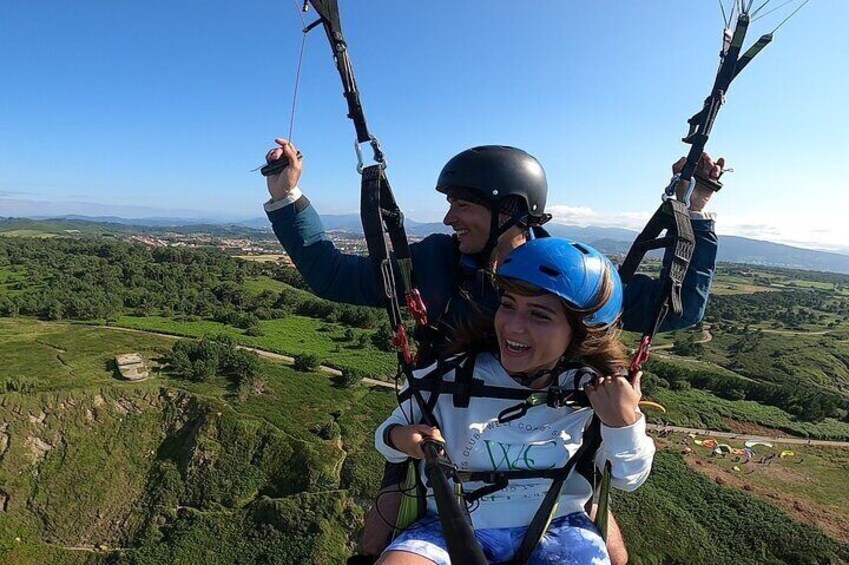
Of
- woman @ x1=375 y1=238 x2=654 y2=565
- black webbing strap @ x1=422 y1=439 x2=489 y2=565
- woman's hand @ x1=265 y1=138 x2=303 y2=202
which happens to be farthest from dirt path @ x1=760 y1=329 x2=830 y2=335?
black webbing strap @ x1=422 y1=439 x2=489 y2=565

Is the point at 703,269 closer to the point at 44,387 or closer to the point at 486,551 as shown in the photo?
the point at 486,551

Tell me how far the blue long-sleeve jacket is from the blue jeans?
1031 millimetres

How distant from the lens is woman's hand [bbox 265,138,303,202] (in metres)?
2.63

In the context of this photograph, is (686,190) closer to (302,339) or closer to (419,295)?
(419,295)

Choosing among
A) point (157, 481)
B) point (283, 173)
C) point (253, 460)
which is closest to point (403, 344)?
point (283, 173)

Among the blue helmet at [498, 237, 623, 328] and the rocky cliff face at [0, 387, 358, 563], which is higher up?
the blue helmet at [498, 237, 623, 328]

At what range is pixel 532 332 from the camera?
2291 mm

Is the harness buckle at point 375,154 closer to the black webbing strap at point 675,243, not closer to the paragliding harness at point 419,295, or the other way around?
the paragliding harness at point 419,295

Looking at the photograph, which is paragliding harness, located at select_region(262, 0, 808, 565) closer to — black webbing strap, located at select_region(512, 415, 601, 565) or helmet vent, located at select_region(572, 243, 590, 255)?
black webbing strap, located at select_region(512, 415, 601, 565)

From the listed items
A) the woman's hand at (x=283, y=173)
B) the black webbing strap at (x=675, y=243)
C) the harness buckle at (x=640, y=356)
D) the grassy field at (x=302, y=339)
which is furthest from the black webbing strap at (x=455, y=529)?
the grassy field at (x=302, y=339)

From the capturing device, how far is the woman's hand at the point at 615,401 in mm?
2107

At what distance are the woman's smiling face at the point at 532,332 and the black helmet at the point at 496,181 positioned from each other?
90cm

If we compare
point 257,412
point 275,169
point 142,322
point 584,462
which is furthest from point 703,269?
point 142,322

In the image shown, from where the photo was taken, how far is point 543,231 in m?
3.13
